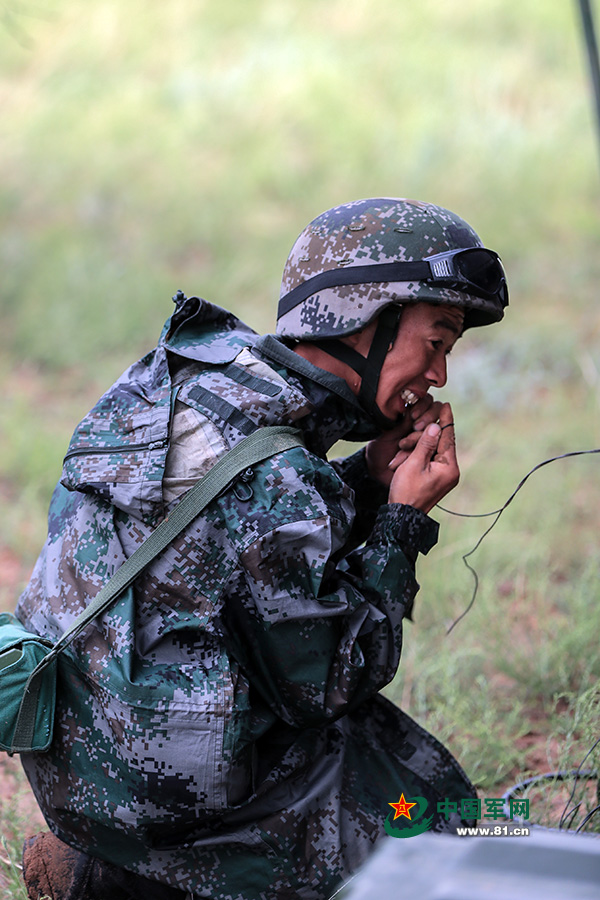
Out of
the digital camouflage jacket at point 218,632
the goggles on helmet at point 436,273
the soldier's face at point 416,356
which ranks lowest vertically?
the digital camouflage jacket at point 218,632

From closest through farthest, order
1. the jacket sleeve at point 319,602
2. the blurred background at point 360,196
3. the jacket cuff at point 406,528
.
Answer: the jacket sleeve at point 319,602
the jacket cuff at point 406,528
the blurred background at point 360,196

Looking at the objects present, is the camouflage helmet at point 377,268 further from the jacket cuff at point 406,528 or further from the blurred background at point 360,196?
the blurred background at point 360,196

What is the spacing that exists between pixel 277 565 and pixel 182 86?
12.0 metres

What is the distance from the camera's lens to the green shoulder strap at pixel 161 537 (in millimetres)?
2264

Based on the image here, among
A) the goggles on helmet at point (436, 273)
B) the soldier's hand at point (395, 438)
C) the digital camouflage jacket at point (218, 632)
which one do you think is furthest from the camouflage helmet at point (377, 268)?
the soldier's hand at point (395, 438)

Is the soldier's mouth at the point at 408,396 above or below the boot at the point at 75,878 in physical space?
above

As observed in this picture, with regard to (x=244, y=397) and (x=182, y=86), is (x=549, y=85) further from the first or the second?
(x=244, y=397)

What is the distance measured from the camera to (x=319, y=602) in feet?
7.40

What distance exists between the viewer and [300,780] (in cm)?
255

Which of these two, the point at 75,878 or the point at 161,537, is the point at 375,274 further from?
the point at 75,878

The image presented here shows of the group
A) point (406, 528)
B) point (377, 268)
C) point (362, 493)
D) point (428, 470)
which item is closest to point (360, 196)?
point (362, 493)

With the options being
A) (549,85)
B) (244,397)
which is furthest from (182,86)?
(244,397)

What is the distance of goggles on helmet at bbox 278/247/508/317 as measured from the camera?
2.55 meters

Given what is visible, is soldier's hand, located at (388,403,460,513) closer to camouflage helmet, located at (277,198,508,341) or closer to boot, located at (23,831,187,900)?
camouflage helmet, located at (277,198,508,341)
